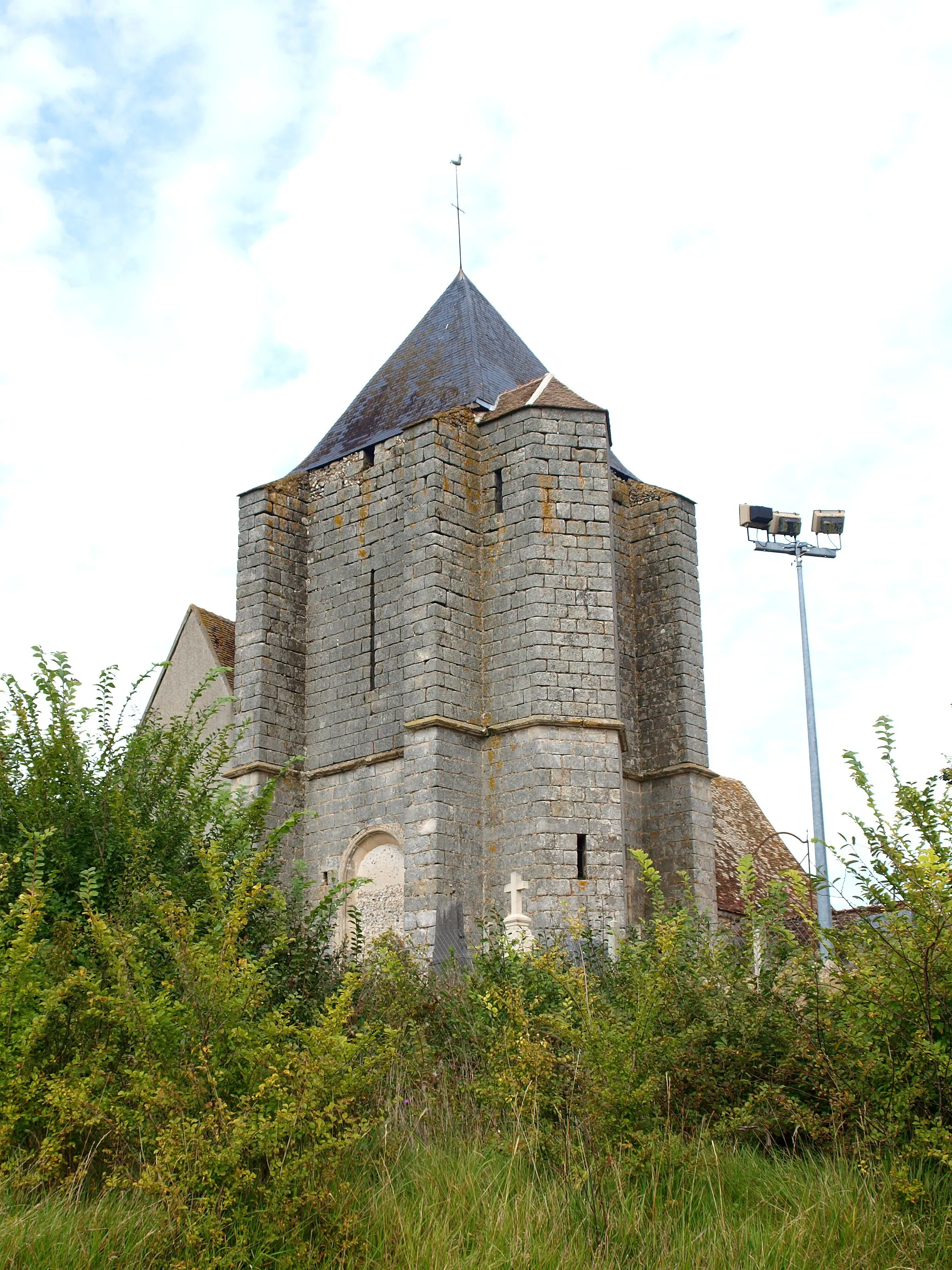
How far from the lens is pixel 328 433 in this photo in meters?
18.3

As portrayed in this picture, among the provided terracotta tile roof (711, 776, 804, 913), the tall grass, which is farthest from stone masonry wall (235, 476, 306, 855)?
the tall grass

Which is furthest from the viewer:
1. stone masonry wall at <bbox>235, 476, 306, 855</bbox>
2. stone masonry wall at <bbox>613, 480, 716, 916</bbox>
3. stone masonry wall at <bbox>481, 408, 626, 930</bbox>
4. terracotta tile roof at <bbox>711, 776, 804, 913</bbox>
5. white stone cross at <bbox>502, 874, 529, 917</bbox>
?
terracotta tile roof at <bbox>711, 776, 804, 913</bbox>

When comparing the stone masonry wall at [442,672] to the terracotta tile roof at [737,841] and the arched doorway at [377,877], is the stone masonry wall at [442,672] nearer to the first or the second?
the arched doorway at [377,877]

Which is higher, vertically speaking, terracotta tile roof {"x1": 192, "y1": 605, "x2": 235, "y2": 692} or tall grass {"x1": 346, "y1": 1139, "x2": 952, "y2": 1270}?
terracotta tile roof {"x1": 192, "y1": 605, "x2": 235, "y2": 692}

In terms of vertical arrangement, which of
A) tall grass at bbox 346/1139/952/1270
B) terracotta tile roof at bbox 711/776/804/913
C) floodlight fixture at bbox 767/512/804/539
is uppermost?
floodlight fixture at bbox 767/512/804/539

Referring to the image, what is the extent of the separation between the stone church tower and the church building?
0.03 m

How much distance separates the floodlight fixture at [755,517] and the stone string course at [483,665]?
3.49 m

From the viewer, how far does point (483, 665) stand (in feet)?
48.1

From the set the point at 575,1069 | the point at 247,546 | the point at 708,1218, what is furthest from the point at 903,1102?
the point at 247,546

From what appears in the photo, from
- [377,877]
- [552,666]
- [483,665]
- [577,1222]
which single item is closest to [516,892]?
[552,666]

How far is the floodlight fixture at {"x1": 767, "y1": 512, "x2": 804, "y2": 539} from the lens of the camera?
19.4 meters

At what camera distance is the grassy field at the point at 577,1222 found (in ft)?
15.9

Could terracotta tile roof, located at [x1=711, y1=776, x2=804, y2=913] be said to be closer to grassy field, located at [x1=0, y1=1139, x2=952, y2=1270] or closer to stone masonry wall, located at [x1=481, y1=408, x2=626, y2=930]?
stone masonry wall, located at [x1=481, y1=408, x2=626, y2=930]

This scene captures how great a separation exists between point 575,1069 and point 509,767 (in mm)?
7980
